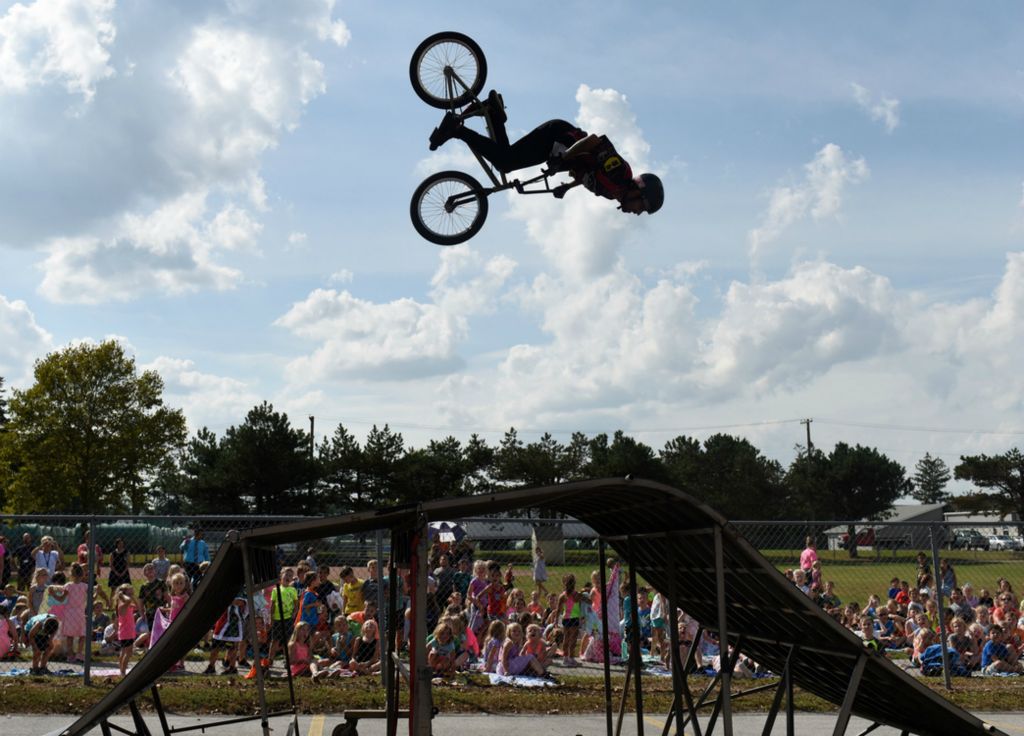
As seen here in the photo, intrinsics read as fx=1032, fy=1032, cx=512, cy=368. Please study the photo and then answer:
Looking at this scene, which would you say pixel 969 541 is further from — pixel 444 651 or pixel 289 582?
pixel 289 582

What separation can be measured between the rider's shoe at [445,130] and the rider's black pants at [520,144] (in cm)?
7

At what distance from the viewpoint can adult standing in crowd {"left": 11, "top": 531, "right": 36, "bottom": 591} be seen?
55.6ft

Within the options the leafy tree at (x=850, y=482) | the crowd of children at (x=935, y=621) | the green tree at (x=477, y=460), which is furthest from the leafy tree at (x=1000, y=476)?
the crowd of children at (x=935, y=621)

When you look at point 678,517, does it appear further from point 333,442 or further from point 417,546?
point 333,442

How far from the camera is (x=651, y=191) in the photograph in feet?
41.2

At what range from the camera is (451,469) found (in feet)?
258

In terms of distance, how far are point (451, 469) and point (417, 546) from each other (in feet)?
240

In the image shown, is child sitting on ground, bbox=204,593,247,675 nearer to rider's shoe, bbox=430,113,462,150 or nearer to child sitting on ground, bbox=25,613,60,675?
child sitting on ground, bbox=25,613,60,675

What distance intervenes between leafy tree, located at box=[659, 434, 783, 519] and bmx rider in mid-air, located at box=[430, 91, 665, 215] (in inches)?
2896

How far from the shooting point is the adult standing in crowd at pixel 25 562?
1694cm

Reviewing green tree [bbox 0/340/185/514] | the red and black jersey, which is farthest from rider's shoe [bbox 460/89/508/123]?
green tree [bbox 0/340/185/514]

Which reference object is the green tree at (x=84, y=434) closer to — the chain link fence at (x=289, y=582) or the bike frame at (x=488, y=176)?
the chain link fence at (x=289, y=582)

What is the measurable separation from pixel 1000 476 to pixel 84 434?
83.9 metres

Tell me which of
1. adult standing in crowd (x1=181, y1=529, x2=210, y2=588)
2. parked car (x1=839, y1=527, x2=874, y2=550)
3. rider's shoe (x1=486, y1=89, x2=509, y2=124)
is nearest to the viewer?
rider's shoe (x1=486, y1=89, x2=509, y2=124)
